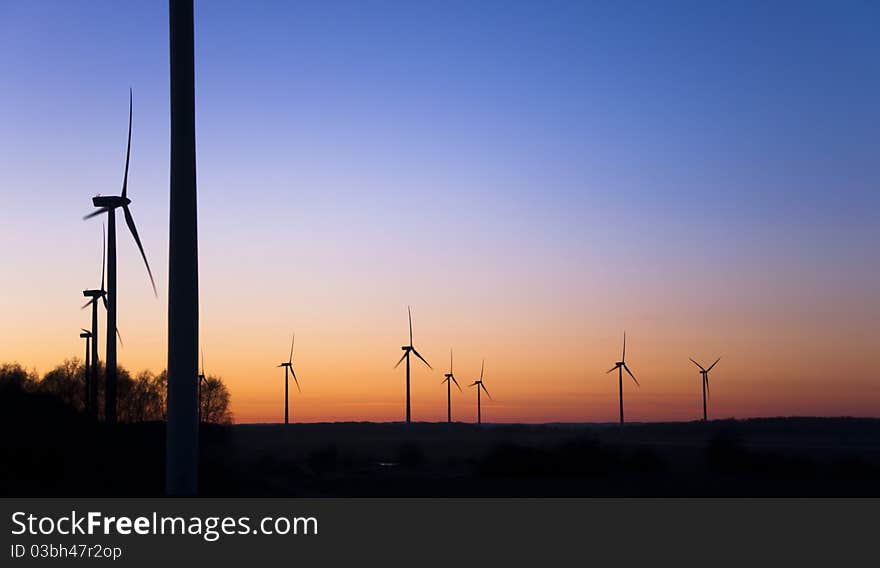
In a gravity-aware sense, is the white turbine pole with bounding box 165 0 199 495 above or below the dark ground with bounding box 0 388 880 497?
above

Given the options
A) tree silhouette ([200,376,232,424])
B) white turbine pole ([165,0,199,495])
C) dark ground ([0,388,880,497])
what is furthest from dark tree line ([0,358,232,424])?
white turbine pole ([165,0,199,495])

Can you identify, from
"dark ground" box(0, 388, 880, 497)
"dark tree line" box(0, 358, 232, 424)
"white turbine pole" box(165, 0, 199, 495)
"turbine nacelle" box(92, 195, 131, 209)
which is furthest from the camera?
"dark tree line" box(0, 358, 232, 424)

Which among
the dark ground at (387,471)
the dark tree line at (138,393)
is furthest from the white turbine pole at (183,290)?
the dark tree line at (138,393)

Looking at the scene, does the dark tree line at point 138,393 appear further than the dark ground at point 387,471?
Yes

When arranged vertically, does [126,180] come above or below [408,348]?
above

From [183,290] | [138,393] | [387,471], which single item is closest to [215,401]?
[138,393]

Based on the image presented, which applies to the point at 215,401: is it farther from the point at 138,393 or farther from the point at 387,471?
the point at 387,471

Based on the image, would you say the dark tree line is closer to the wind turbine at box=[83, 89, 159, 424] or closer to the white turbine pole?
the wind turbine at box=[83, 89, 159, 424]

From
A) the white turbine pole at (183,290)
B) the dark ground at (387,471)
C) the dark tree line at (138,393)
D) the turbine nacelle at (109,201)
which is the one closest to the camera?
the white turbine pole at (183,290)

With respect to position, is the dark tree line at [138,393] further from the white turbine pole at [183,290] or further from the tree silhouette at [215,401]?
the white turbine pole at [183,290]
